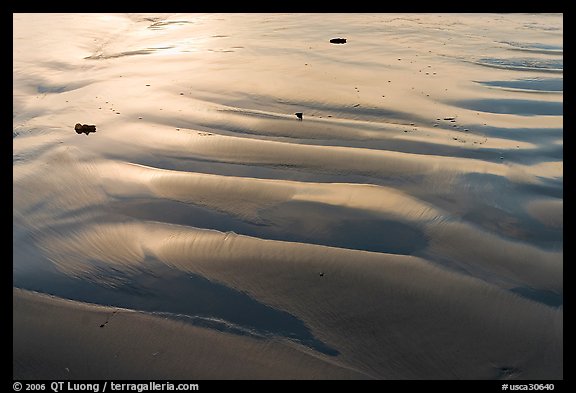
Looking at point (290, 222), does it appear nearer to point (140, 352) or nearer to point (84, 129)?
point (140, 352)

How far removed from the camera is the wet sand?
2449 mm

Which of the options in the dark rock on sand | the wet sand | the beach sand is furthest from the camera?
the dark rock on sand

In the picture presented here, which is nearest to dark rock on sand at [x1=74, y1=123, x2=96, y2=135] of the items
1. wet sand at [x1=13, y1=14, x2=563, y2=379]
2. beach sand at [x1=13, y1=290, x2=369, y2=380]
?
wet sand at [x1=13, y1=14, x2=563, y2=379]

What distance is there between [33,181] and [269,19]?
723 cm

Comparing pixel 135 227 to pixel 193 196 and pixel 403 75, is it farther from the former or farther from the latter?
pixel 403 75

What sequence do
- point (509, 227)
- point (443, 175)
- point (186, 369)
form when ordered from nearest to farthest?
1. point (186, 369)
2. point (509, 227)
3. point (443, 175)

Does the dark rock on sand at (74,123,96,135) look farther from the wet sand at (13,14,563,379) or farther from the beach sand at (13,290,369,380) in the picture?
the beach sand at (13,290,369,380)

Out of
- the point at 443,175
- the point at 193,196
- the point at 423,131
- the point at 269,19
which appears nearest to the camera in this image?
the point at 193,196

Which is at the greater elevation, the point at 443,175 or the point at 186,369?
the point at 443,175

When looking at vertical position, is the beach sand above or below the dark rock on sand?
below

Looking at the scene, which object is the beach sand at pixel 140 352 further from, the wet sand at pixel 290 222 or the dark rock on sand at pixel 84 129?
the dark rock on sand at pixel 84 129

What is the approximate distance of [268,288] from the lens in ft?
9.22

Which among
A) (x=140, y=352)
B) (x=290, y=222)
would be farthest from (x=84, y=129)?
(x=140, y=352)
